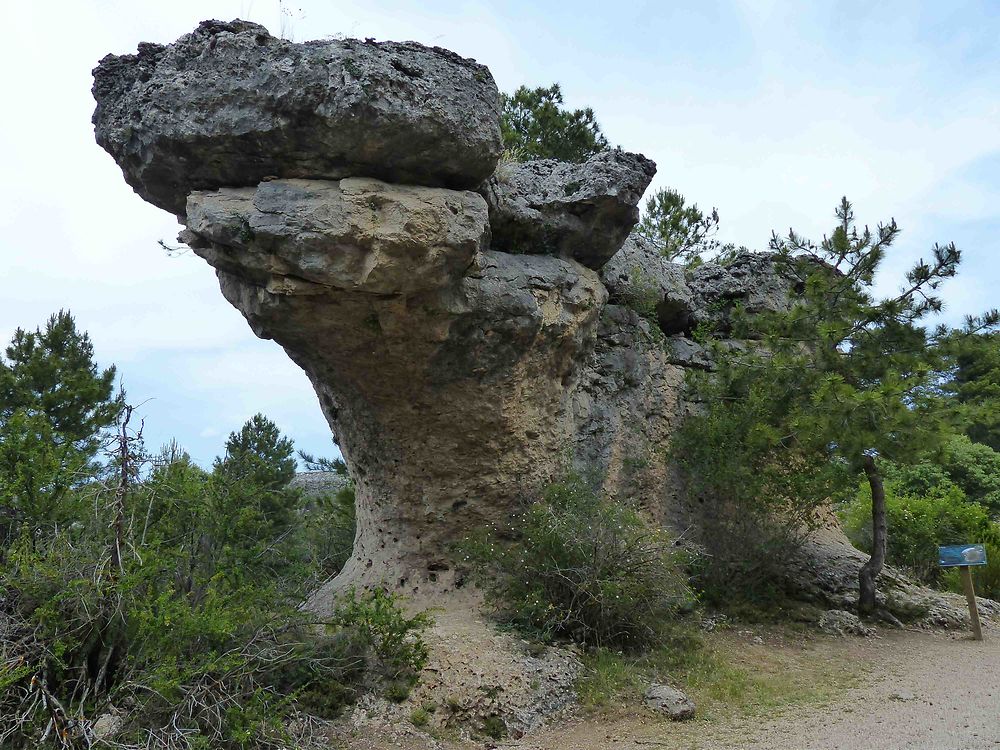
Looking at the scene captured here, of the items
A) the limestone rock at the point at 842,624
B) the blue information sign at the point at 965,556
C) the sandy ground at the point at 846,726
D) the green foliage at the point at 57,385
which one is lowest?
the sandy ground at the point at 846,726

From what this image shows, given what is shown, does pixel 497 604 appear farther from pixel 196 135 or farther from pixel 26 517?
pixel 196 135

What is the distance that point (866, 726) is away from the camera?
20.1 feet

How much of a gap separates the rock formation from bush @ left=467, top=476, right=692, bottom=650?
97 cm

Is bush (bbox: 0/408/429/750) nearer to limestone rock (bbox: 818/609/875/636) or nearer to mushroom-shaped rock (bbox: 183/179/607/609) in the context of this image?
mushroom-shaped rock (bbox: 183/179/607/609)

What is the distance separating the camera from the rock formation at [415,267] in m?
7.07

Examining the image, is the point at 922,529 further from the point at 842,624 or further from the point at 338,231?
the point at 338,231

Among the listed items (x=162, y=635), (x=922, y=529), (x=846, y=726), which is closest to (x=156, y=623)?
(x=162, y=635)

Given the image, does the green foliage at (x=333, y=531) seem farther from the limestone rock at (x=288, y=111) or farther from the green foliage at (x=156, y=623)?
the limestone rock at (x=288, y=111)

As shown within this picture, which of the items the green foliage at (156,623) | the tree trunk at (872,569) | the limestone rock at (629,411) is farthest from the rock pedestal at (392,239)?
the tree trunk at (872,569)

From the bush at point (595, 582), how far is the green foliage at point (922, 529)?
5984 mm

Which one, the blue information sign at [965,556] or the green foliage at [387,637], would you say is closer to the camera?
the green foliage at [387,637]

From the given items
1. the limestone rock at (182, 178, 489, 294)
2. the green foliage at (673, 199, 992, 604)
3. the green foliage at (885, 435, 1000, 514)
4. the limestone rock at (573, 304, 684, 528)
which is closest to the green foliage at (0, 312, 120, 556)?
the limestone rock at (182, 178, 489, 294)

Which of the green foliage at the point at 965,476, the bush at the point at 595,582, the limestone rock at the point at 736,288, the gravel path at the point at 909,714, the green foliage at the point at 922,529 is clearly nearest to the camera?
the gravel path at the point at 909,714

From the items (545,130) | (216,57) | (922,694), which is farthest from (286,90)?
(545,130)
